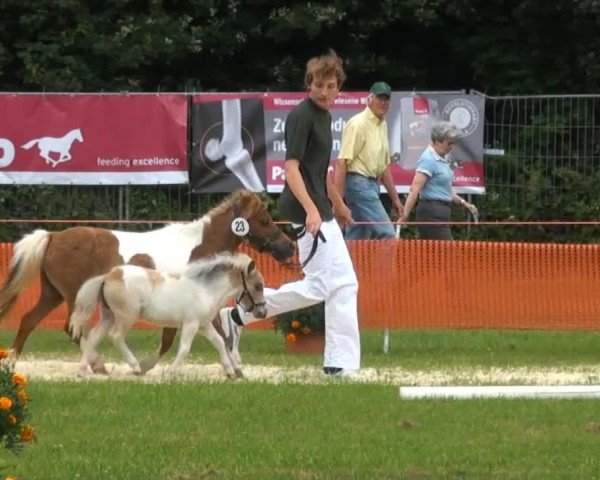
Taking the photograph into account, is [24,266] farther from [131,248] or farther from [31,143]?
[31,143]

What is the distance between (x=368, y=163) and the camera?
15.8 m

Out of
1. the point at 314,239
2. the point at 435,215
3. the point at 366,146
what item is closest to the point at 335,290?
the point at 314,239

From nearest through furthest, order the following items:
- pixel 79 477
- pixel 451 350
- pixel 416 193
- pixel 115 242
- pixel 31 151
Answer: pixel 79 477, pixel 115 242, pixel 451 350, pixel 416 193, pixel 31 151

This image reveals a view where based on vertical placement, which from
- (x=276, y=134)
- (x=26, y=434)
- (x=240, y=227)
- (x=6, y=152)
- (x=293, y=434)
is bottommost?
(x=293, y=434)

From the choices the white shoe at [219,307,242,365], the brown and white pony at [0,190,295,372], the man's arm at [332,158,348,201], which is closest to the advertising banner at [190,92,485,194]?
the man's arm at [332,158,348,201]

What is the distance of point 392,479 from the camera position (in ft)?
26.9

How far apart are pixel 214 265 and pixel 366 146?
3571 millimetres

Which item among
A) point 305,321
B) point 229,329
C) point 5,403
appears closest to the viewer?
point 5,403

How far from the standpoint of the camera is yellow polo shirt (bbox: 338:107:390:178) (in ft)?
51.3

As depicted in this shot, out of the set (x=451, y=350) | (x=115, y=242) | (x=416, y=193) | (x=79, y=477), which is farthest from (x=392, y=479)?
(x=416, y=193)

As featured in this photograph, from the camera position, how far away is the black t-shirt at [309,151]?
12.1 m

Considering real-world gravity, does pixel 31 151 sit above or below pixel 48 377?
above

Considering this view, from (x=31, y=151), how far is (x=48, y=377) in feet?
30.1

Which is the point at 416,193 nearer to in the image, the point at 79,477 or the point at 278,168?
the point at 278,168
